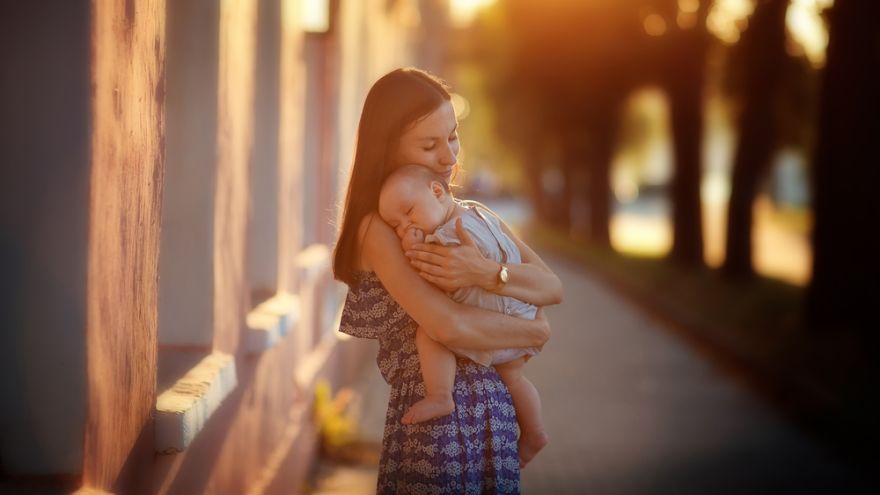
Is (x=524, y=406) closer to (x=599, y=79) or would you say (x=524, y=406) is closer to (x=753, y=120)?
(x=753, y=120)

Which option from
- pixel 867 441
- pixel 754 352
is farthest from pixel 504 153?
pixel 867 441

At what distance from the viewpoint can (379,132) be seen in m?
3.60

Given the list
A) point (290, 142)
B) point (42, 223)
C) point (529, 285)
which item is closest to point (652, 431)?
point (290, 142)

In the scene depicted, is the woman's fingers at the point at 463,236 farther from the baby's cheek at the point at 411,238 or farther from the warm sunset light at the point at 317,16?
the warm sunset light at the point at 317,16

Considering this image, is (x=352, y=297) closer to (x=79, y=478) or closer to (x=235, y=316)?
(x=79, y=478)

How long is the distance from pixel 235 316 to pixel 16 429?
248 centimetres

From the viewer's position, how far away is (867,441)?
29.7 ft

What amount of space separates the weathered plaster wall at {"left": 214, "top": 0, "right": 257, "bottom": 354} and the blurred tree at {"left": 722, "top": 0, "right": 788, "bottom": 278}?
40.5ft

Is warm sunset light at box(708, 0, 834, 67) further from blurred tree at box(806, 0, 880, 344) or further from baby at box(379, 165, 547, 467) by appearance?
baby at box(379, 165, 547, 467)

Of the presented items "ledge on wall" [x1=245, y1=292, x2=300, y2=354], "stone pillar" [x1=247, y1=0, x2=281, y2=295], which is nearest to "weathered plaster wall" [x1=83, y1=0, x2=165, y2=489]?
"ledge on wall" [x1=245, y1=292, x2=300, y2=354]

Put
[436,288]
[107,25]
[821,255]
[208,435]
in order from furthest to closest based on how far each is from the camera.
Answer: [821,255]
[208,435]
[436,288]
[107,25]

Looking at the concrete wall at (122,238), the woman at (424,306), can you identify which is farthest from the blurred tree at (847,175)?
the woman at (424,306)

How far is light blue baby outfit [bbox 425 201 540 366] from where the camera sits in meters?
3.60

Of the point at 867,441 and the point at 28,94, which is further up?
the point at 28,94
